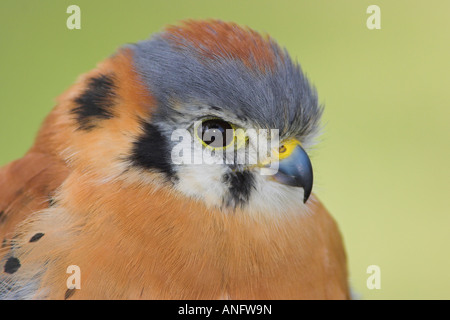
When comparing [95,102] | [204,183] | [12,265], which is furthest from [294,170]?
[12,265]

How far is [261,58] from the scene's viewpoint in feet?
5.69

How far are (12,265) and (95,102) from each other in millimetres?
557

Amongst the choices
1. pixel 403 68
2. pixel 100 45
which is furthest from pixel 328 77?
pixel 100 45

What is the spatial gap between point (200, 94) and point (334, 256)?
0.79 m

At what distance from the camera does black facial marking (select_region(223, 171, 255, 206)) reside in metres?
1.69

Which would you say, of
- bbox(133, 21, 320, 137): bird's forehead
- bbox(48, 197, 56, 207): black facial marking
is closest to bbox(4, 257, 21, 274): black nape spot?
bbox(48, 197, 56, 207): black facial marking

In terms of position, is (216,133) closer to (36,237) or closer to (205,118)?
(205,118)

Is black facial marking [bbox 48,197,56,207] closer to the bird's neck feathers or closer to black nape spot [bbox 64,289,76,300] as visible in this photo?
the bird's neck feathers

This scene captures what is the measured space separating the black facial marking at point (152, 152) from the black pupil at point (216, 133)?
0.37ft

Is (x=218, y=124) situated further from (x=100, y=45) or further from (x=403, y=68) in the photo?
(x=403, y=68)

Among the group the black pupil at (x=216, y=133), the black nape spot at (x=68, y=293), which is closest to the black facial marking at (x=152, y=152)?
the black pupil at (x=216, y=133)

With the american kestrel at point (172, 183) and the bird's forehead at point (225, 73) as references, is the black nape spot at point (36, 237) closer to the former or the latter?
the american kestrel at point (172, 183)

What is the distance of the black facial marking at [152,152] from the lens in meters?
1.65

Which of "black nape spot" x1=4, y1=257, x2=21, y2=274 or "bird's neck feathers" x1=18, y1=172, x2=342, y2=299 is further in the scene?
"black nape spot" x1=4, y1=257, x2=21, y2=274
